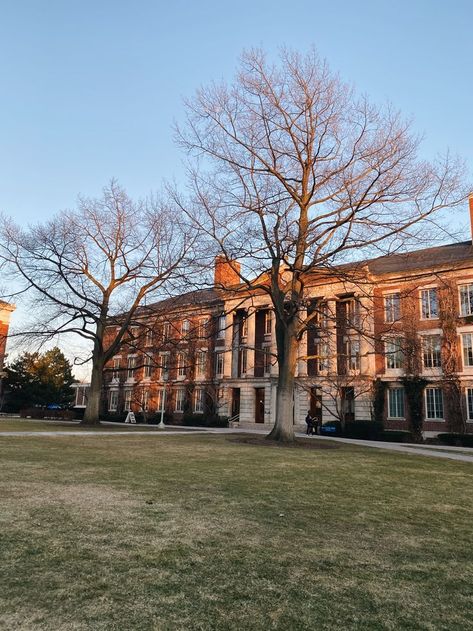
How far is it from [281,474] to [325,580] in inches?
245

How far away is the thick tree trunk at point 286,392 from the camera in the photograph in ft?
62.2

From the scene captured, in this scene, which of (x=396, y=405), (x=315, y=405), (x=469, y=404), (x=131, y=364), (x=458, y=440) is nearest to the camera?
(x=458, y=440)

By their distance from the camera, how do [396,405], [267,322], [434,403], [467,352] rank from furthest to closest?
[267,322] → [396,405] → [434,403] → [467,352]

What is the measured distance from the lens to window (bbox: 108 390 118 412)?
53281mm

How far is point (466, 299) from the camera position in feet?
110

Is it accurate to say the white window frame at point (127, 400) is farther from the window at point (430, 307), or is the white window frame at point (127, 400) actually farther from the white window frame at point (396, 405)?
the window at point (430, 307)

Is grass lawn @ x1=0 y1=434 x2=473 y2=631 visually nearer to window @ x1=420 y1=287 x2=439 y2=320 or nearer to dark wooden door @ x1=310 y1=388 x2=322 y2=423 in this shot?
window @ x1=420 y1=287 x2=439 y2=320

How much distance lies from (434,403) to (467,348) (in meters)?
4.57

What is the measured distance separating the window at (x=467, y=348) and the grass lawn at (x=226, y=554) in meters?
26.9

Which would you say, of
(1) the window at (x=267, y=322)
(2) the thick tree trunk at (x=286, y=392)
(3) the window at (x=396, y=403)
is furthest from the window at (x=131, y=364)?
(2) the thick tree trunk at (x=286, y=392)

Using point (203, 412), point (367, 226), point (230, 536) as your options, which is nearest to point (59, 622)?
point (230, 536)

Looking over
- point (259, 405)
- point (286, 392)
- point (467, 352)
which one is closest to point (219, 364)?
point (259, 405)

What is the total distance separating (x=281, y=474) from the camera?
9617 millimetres

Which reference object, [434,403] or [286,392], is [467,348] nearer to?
[434,403]
